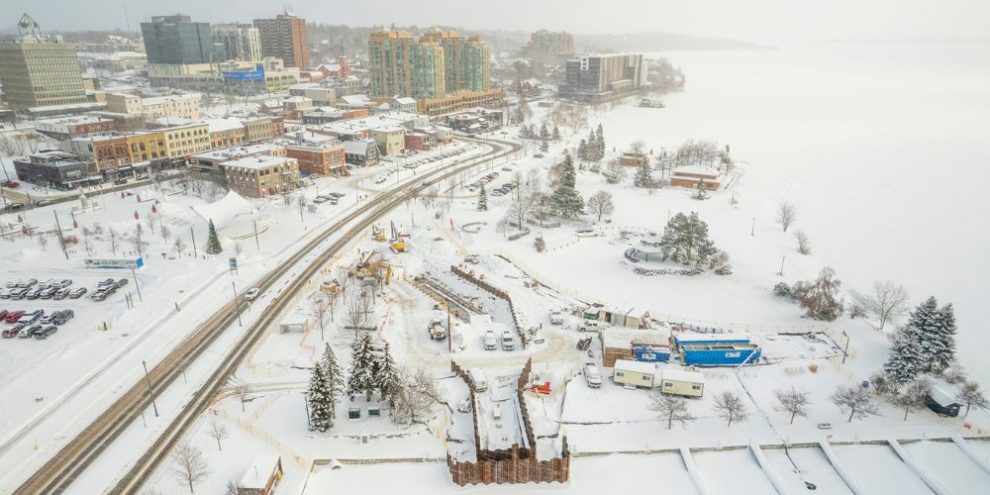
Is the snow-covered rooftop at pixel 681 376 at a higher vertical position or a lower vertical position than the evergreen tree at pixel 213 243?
lower

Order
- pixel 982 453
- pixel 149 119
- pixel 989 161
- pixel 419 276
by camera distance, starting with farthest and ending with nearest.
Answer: pixel 149 119
pixel 989 161
pixel 419 276
pixel 982 453

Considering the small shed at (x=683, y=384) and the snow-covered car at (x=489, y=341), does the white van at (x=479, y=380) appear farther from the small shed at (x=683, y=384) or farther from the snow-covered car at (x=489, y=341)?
the small shed at (x=683, y=384)

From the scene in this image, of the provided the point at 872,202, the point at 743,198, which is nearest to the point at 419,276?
the point at 743,198

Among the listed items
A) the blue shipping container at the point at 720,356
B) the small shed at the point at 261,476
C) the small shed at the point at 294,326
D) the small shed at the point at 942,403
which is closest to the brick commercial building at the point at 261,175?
the small shed at the point at 294,326

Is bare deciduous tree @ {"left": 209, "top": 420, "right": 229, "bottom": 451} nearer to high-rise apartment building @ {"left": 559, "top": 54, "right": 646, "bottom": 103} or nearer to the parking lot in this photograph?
the parking lot

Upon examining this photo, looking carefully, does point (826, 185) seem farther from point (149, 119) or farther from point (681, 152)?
point (149, 119)

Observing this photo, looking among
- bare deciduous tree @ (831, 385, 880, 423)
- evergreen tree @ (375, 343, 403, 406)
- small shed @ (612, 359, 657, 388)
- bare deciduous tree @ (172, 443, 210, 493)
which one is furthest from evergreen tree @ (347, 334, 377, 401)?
bare deciduous tree @ (831, 385, 880, 423)
